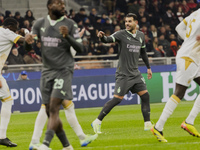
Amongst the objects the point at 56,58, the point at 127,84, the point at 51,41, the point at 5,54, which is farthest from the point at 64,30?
the point at 127,84

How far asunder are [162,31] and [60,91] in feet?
61.2

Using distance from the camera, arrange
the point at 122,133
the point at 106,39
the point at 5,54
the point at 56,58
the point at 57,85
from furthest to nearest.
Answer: the point at 122,133, the point at 106,39, the point at 5,54, the point at 56,58, the point at 57,85

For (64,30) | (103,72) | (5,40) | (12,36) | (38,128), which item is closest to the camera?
(64,30)

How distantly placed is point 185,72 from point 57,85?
8.00ft

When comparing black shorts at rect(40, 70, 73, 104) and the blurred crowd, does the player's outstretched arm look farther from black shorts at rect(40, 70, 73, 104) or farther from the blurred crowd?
the blurred crowd

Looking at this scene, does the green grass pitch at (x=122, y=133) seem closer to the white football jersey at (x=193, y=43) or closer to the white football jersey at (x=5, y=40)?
the white football jersey at (x=193, y=43)

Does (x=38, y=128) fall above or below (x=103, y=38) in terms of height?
below

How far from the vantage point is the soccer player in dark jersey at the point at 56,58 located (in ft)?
23.8

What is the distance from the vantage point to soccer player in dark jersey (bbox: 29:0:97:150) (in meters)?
7.25

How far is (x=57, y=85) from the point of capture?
7.32 meters

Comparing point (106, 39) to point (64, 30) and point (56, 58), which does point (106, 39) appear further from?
point (64, 30)

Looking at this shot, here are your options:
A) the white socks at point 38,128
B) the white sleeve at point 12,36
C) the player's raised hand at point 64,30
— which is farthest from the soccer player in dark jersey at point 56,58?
the white sleeve at point 12,36

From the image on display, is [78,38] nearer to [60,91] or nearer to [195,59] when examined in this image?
[60,91]

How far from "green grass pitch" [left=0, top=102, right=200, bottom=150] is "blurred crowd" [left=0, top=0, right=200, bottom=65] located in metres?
5.65
